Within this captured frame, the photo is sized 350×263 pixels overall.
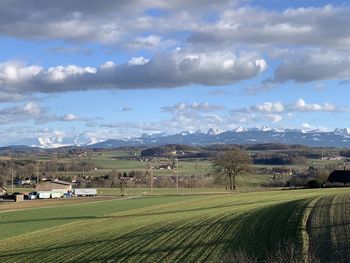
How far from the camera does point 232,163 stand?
134750mm

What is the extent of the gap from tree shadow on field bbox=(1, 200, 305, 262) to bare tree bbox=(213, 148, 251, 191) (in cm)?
8707

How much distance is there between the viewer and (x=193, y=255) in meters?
30.4

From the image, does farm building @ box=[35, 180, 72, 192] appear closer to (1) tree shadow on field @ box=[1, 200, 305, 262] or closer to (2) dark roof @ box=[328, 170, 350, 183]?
(2) dark roof @ box=[328, 170, 350, 183]

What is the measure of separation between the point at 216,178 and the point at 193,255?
361ft

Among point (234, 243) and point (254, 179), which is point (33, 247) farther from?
point (254, 179)

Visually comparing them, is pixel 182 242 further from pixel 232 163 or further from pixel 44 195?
pixel 44 195

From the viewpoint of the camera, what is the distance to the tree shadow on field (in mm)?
31094

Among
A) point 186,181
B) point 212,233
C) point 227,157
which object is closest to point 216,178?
point 227,157

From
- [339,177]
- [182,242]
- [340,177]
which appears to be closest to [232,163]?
[339,177]

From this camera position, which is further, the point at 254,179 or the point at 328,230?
the point at 254,179

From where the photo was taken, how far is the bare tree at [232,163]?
134125 mm

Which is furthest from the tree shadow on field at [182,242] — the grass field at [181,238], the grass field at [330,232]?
the grass field at [330,232]

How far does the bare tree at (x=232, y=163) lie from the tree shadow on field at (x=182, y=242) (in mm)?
87066

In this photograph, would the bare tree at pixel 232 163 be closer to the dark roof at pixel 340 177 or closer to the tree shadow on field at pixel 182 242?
the dark roof at pixel 340 177
